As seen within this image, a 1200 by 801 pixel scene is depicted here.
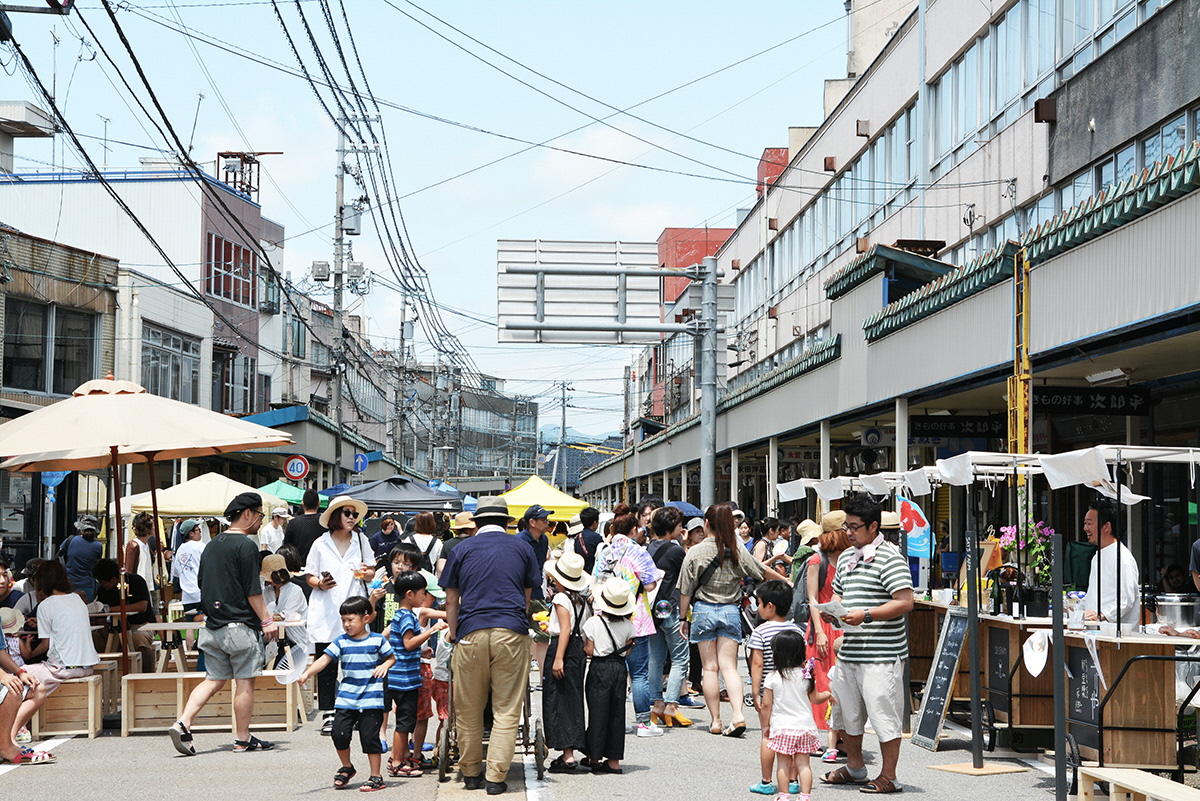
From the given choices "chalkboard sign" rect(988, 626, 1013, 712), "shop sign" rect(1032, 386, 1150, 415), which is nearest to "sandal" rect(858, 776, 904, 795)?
"chalkboard sign" rect(988, 626, 1013, 712)

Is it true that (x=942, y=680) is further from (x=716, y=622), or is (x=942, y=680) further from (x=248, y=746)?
(x=248, y=746)

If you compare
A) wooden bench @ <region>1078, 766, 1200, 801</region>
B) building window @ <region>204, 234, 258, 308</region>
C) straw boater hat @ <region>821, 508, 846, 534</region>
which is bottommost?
wooden bench @ <region>1078, 766, 1200, 801</region>

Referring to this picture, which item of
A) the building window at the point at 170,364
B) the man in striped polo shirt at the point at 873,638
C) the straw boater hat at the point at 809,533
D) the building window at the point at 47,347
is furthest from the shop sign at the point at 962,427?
the building window at the point at 170,364

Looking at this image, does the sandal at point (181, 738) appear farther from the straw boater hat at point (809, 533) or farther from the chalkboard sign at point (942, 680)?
the straw boater hat at point (809, 533)

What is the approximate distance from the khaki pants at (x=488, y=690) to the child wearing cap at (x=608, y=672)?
1.00 m

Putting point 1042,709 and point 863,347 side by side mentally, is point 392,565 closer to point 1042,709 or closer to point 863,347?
→ point 1042,709

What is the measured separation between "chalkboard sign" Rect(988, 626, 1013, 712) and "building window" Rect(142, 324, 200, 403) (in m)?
26.5

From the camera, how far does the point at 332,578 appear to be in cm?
1170

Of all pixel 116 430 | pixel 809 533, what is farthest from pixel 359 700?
pixel 809 533

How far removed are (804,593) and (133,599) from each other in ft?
22.1

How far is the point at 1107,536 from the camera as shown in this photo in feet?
32.1

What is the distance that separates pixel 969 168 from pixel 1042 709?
54.2ft

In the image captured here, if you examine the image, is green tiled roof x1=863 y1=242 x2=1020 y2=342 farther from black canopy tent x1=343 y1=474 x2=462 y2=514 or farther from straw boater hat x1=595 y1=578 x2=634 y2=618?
black canopy tent x1=343 y1=474 x2=462 y2=514

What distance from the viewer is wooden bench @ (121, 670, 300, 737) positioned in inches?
451
